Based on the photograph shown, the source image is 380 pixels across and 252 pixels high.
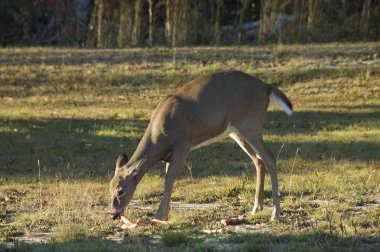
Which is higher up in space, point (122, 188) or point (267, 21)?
point (267, 21)

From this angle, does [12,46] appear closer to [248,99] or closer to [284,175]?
[284,175]

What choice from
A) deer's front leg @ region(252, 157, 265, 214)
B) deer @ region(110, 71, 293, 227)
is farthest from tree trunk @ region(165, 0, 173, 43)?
deer's front leg @ region(252, 157, 265, 214)

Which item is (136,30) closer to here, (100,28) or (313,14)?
(100,28)

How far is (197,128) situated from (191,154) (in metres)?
5.75

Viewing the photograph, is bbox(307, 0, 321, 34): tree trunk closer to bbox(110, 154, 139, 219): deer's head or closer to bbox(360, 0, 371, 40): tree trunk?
bbox(360, 0, 371, 40): tree trunk

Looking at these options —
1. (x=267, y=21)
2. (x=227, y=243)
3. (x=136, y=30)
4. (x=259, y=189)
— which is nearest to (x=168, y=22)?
(x=136, y=30)

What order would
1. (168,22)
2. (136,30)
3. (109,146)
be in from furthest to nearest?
(136,30), (168,22), (109,146)

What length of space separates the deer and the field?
42 centimetres

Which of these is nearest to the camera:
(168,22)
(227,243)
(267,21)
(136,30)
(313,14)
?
(227,243)

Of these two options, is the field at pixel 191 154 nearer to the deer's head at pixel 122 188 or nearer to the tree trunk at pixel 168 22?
the deer's head at pixel 122 188

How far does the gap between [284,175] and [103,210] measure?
3.63 meters

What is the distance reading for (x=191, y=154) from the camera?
16734 mm

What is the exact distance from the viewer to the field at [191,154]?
9633 millimetres

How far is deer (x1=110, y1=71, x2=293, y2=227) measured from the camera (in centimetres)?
1080
